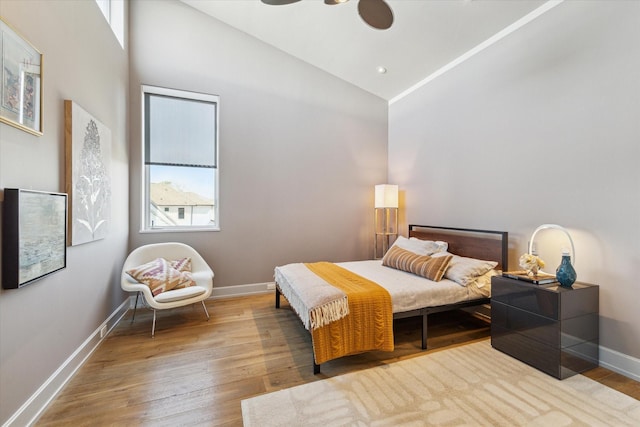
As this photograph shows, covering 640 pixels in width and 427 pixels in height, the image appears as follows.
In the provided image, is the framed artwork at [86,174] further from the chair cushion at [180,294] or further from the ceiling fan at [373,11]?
the ceiling fan at [373,11]

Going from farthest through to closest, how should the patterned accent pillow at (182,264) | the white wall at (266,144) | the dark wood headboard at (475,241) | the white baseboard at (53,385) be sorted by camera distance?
1. the white wall at (266,144)
2. the patterned accent pillow at (182,264)
3. the dark wood headboard at (475,241)
4. the white baseboard at (53,385)

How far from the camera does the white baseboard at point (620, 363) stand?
1985mm

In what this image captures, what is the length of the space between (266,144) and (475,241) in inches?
121

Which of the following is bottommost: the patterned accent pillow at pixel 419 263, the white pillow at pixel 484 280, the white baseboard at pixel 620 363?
the white baseboard at pixel 620 363

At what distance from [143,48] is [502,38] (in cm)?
427

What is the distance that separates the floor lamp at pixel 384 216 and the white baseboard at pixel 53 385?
12.0 feet

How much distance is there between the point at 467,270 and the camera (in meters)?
2.72

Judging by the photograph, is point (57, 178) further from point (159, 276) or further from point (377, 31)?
point (377, 31)

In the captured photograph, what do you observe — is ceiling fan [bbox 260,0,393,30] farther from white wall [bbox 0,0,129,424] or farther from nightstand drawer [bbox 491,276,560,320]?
nightstand drawer [bbox 491,276,560,320]

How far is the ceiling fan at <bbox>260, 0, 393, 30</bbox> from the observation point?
202cm

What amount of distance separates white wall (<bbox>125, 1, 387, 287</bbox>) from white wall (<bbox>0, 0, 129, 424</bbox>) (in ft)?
2.47

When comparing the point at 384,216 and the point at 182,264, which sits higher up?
the point at 384,216

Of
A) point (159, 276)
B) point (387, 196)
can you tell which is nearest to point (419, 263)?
point (387, 196)

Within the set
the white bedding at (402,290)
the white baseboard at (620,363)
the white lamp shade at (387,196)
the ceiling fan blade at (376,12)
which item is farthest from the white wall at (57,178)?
the white baseboard at (620,363)
